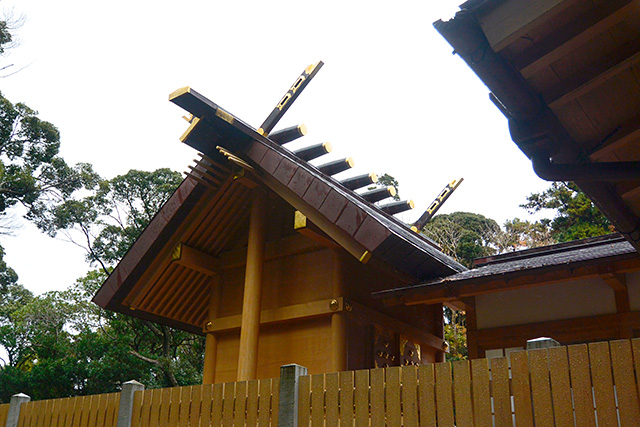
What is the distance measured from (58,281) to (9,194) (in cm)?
2073

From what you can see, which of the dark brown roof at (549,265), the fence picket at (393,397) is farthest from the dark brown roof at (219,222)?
the fence picket at (393,397)

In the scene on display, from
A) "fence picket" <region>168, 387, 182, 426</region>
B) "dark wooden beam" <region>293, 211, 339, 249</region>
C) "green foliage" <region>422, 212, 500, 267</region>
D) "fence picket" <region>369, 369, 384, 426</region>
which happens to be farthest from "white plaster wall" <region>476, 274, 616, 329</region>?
"green foliage" <region>422, 212, 500, 267</region>

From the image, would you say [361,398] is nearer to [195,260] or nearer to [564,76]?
[564,76]

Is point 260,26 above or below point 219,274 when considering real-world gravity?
above

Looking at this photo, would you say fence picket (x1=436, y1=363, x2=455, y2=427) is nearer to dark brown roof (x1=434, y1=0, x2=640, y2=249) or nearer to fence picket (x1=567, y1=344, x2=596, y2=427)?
fence picket (x1=567, y1=344, x2=596, y2=427)

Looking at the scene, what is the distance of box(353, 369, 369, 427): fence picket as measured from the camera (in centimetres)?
468

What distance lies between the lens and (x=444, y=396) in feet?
14.2

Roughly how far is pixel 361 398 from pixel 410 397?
0.44 meters

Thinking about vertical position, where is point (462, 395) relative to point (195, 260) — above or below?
below

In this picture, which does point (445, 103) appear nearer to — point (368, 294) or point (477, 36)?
point (368, 294)

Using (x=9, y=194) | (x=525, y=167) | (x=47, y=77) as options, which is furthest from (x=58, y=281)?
(x=525, y=167)

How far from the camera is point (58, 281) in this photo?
132ft

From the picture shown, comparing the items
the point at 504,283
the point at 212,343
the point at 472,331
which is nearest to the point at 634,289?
the point at 504,283

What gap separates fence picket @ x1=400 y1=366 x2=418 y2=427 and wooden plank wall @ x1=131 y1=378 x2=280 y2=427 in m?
1.23
